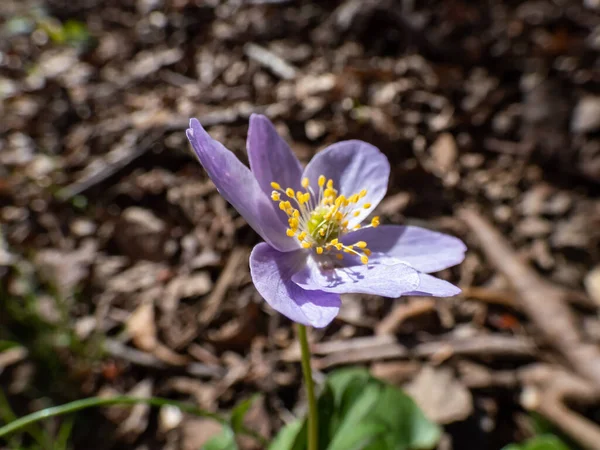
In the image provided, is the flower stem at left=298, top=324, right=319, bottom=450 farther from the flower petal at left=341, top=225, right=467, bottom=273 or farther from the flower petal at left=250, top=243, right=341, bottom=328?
the flower petal at left=341, top=225, right=467, bottom=273

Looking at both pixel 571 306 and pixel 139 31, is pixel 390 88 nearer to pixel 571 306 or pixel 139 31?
pixel 571 306

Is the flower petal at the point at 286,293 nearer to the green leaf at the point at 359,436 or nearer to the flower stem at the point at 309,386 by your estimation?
the flower stem at the point at 309,386

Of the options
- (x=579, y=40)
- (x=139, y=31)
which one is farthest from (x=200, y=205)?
(x=579, y=40)

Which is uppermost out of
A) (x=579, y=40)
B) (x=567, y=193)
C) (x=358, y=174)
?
(x=358, y=174)

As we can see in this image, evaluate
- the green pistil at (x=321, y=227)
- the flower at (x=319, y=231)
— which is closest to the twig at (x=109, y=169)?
the flower at (x=319, y=231)

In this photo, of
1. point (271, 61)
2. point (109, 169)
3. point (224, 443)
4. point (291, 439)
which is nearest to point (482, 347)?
point (291, 439)

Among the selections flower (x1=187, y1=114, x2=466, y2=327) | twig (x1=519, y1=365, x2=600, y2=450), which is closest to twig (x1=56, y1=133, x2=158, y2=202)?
flower (x1=187, y1=114, x2=466, y2=327)

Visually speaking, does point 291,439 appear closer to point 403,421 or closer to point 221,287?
point 403,421
